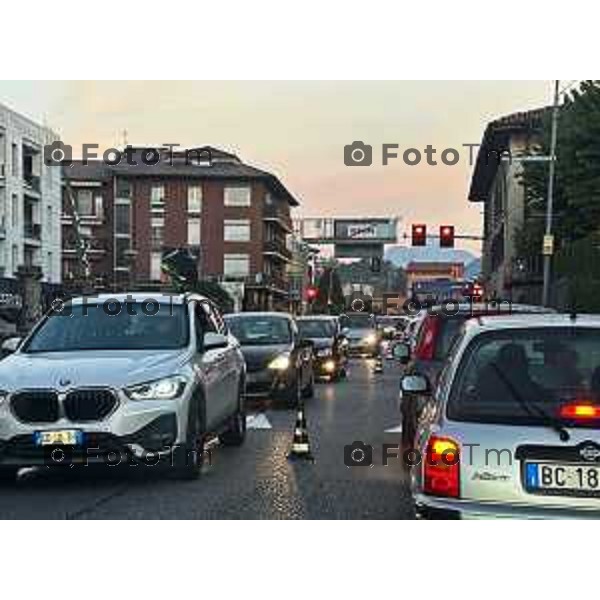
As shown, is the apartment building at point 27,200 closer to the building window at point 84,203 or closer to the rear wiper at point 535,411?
the building window at point 84,203

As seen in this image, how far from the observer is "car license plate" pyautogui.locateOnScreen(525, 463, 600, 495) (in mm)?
5895

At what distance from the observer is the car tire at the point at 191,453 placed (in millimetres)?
9930

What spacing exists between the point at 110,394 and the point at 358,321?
32803mm

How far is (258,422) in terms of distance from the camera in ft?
52.0

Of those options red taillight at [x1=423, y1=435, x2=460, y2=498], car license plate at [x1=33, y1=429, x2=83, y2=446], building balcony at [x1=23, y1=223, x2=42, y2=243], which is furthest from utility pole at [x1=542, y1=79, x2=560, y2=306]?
building balcony at [x1=23, y1=223, x2=42, y2=243]

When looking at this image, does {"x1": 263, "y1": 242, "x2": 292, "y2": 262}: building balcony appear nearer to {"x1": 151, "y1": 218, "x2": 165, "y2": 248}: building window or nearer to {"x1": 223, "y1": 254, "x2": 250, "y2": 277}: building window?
{"x1": 223, "y1": 254, "x2": 250, "y2": 277}: building window

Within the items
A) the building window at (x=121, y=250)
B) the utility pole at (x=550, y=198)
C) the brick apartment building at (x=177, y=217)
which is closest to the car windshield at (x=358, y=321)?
the utility pole at (x=550, y=198)

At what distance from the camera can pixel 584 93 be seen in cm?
3453

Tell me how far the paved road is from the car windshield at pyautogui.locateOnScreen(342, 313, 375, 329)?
2800 centimetres

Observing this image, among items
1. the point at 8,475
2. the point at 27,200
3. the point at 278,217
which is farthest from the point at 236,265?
the point at 8,475

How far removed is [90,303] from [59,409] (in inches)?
91.2

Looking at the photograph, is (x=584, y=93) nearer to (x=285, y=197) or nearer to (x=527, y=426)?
(x=527, y=426)

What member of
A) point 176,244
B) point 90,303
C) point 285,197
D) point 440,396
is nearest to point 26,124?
point 176,244

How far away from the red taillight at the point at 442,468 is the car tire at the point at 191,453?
4045 millimetres
